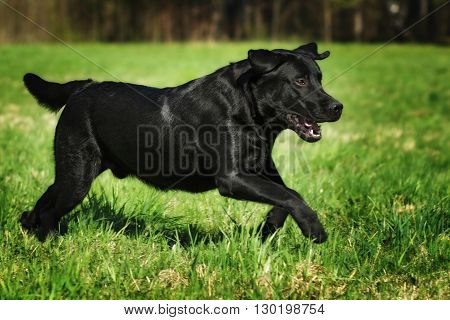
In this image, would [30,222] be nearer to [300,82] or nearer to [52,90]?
[52,90]

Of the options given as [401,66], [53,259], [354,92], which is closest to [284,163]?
[53,259]

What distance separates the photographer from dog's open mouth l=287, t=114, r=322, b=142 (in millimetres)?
3963

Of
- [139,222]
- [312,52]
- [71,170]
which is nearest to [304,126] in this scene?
[312,52]

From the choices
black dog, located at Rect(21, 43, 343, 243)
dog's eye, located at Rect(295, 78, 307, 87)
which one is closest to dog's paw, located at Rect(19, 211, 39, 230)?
black dog, located at Rect(21, 43, 343, 243)

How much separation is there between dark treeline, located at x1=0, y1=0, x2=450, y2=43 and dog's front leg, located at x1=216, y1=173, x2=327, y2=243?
32971 mm

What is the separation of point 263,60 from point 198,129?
1.95 feet

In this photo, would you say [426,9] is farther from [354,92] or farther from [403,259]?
[403,259]

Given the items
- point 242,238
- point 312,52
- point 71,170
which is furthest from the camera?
point 312,52

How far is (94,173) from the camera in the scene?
4246 mm

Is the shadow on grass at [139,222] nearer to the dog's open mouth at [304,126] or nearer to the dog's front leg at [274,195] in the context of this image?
the dog's front leg at [274,195]

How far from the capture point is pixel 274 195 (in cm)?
350

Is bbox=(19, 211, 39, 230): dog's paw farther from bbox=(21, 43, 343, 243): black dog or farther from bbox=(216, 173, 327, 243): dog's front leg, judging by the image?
bbox=(216, 173, 327, 243): dog's front leg

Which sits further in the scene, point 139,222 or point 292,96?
point 139,222

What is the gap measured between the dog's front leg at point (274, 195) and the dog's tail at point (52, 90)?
1.40 metres
